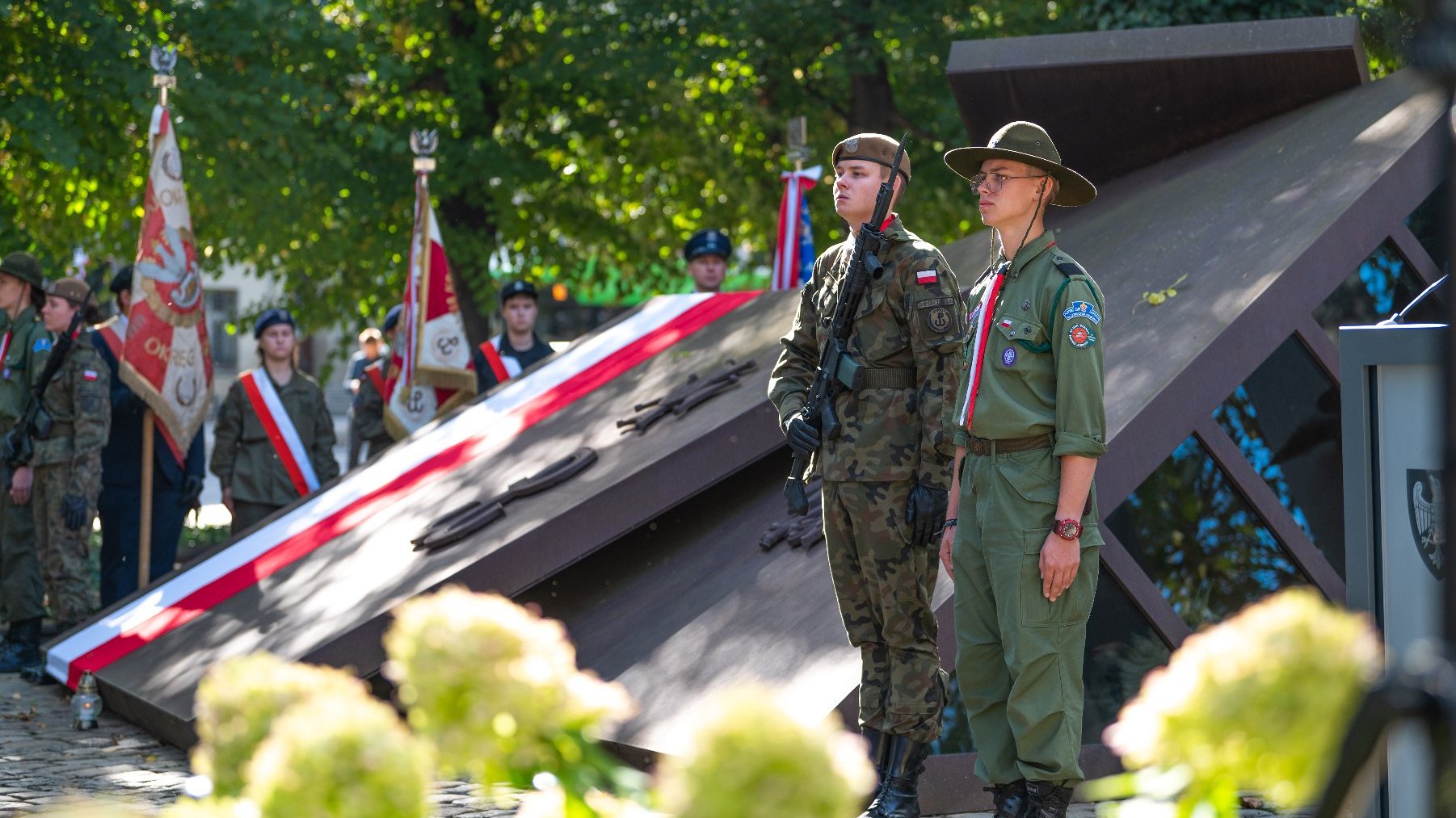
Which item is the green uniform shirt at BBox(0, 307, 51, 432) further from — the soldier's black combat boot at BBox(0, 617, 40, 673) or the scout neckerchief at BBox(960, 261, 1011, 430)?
the scout neckerchief at BBox(960, 261, 1011, 430)

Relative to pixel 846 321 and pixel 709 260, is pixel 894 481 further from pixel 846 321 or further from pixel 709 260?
pixel 709 260

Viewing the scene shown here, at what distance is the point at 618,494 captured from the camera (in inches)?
233

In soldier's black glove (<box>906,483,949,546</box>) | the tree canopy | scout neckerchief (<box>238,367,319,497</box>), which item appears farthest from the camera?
the tree canopy

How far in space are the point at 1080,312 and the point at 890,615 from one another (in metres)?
1.00

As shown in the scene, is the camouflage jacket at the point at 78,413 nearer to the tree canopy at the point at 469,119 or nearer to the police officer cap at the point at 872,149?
the tree canopy at the point at 469,119

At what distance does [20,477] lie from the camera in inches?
318

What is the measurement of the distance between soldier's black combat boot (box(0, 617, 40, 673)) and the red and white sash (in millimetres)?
2798

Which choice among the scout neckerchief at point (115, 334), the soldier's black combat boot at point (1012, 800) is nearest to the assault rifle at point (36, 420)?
the scout neckerchief at point (115, 334)

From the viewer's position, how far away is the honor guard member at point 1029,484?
3.93 meters

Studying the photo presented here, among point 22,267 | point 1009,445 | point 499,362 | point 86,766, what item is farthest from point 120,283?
point 1009,445

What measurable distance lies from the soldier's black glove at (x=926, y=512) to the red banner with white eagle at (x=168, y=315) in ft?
17.5

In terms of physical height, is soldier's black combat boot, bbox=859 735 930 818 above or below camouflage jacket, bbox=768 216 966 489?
below

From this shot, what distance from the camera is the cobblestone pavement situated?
5.02m

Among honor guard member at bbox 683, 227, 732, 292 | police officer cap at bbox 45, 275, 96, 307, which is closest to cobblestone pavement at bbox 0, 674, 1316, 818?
police officer cap at bbox 45, 275, 96, 307
